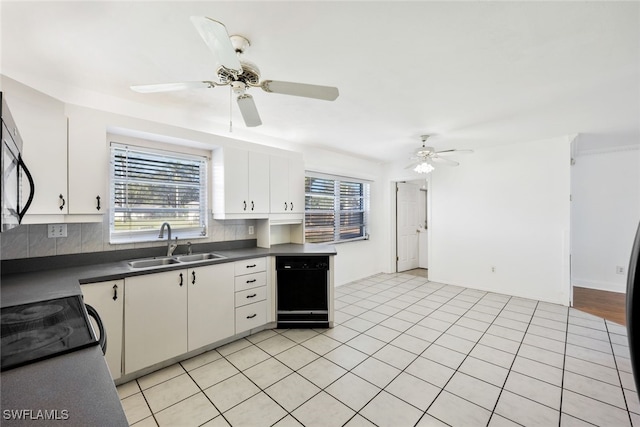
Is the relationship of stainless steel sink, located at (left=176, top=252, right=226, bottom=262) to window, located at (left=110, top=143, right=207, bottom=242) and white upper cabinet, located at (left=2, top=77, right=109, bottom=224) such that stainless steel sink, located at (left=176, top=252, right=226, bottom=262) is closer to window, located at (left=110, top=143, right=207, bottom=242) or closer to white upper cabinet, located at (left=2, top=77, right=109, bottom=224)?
window, located at (left=110, top=143, right=207, bottom=242)

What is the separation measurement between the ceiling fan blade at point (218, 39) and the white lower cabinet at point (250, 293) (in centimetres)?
194

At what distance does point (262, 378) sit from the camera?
220 centimetres

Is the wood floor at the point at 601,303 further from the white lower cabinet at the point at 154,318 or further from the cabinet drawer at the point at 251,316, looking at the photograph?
the white lower cabinet at the point at 154,318

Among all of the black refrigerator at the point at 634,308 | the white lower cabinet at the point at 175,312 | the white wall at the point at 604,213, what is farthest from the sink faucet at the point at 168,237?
the white wall at the point at 604,213

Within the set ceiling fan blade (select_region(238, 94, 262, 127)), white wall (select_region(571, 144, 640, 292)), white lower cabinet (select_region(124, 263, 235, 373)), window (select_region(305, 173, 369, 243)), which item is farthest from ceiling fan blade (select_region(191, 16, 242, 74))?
white wall (select_region(571, 144, 640, 292))

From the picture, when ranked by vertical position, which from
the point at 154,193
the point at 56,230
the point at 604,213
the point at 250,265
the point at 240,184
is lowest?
the point at 250,265

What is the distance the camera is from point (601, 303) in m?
3.91

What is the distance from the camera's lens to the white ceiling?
4.83ft

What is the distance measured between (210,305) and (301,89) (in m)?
2.10

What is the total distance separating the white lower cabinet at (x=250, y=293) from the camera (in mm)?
2811

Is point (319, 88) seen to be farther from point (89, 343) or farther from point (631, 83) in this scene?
point (631, 83)

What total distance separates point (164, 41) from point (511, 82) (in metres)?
2.57

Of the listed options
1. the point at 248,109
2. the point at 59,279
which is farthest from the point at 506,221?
the point at 59,279

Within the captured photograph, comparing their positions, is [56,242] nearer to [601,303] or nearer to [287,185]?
[287,185]
